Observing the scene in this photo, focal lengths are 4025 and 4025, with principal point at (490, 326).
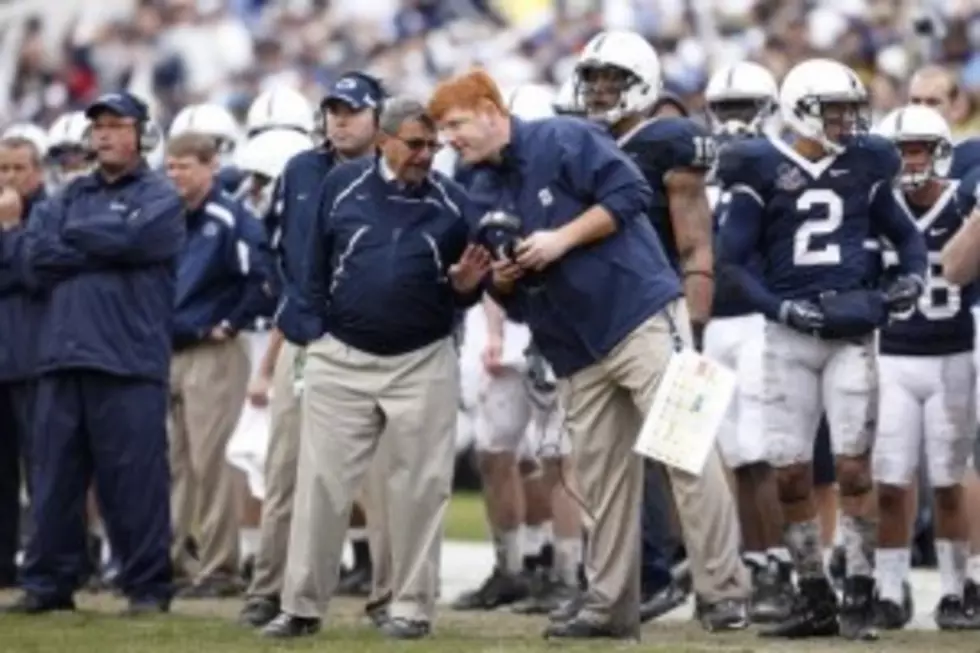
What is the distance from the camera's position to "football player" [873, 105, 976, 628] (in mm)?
16016

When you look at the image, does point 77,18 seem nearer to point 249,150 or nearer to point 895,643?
point 249,150

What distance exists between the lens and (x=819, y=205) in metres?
15.2

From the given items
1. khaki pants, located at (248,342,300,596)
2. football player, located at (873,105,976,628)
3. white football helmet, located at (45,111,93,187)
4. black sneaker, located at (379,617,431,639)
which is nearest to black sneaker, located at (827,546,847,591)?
football player, located at (873,105,976,628)

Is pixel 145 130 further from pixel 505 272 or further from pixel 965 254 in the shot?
pixel 965 254

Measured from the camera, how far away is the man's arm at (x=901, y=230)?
1514 cm

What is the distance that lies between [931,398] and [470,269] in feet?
7.64

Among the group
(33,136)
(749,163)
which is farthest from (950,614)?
(33,136)

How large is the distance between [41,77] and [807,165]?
54.2ft

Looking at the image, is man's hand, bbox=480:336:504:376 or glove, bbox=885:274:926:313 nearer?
glove, bbox=885:274:926:313

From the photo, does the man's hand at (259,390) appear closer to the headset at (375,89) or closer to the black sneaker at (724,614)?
the headset at (375,89)

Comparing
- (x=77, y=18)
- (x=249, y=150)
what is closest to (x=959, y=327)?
(x=249, y=150)

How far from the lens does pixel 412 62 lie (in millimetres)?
30328

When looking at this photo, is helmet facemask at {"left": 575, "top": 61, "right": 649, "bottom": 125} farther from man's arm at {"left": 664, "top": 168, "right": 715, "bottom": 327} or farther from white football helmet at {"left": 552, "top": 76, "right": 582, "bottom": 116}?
man's arm at {"left": 664, "top": 168, "right": 715, "bottom": 327}

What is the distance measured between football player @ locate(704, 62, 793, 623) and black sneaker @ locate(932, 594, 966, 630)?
624mm
